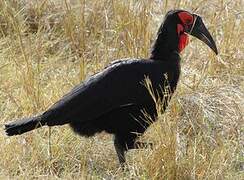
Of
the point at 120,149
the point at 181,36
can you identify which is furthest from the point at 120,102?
the point at 181,36

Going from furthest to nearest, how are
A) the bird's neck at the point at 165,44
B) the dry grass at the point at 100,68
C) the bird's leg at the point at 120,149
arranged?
the bird's neck at the point at 165,44
the bird's leg at the point at 120,149
the dry grass at the point at 100,68

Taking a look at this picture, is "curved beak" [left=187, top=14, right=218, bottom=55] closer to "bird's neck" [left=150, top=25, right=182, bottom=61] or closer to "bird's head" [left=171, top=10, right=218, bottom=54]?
"bird's head" [left=171, top=10, right=218, bottom=54]

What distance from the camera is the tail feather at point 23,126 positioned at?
333cm

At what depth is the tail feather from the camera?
10.9 feet

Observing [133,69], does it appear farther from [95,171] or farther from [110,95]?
[95,171]

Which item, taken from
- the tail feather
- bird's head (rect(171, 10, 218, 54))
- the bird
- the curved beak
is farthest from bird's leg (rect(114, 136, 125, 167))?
the curved beak

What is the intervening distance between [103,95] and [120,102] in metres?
0.09

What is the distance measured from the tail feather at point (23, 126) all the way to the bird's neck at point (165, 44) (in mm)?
688

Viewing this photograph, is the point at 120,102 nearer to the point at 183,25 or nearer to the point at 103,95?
the point at 103,95

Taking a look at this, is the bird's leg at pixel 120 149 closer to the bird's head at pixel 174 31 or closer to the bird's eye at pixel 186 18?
the bird's head at pixel 174 31

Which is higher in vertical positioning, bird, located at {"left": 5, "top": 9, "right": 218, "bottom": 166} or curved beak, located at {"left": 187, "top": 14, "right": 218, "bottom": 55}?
curved beak, located at {"left": 187, "top": 14, "right": 218, "bottom": 55}

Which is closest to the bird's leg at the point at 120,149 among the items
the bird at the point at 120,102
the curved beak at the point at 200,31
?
the bird at the point at 120,102

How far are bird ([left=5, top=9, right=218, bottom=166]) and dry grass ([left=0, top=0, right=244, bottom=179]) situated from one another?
11 cm

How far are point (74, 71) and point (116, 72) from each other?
98 centimetres
